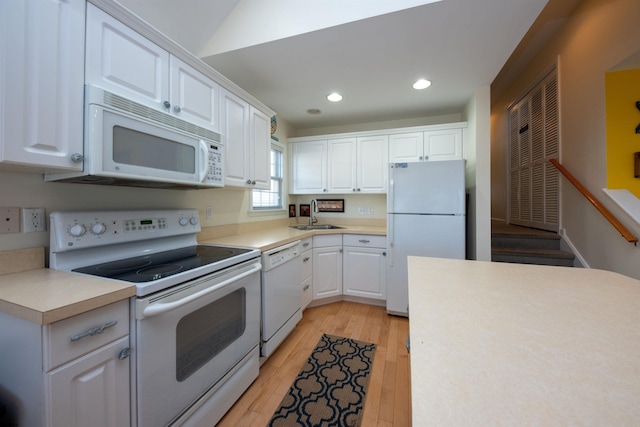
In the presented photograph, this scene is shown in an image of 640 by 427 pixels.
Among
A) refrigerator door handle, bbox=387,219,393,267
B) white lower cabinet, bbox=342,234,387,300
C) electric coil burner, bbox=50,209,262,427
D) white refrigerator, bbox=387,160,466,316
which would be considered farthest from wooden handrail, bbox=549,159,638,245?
electric coil burner, bbox=50,209,262,427

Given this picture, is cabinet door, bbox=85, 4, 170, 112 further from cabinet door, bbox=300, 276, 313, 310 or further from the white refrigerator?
the white refrigerator

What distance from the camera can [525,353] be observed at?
0.51m

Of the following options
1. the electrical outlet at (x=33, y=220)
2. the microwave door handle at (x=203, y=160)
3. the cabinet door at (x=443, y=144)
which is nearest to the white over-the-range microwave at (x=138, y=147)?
the microwave door handle at (x=203, y=160)

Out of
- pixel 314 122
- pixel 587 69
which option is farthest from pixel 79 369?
pixel 587 69

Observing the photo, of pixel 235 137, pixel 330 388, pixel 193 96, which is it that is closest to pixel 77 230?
pixel 193 96

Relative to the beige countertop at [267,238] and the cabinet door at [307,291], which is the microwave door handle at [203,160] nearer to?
the beige countertop at [267,238]

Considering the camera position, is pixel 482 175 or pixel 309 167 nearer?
pixel 482 175

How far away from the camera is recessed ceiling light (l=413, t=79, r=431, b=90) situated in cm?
227

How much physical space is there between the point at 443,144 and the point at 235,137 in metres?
2.25

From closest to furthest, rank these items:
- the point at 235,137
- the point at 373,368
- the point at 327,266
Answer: the point at 373,368
the point at 235,137
the point at 327,266

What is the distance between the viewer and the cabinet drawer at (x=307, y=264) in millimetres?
2506

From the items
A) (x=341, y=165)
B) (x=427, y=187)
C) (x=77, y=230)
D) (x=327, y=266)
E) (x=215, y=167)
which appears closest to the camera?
(x=77, y=230)

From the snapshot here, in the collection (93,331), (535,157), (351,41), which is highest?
(351,41)

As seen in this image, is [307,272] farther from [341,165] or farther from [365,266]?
[341,165]
